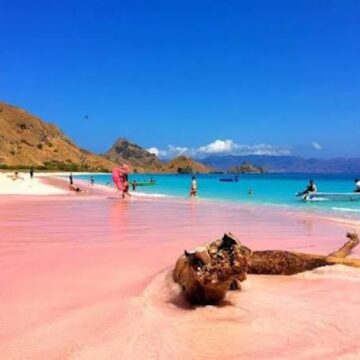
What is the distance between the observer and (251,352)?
505cm

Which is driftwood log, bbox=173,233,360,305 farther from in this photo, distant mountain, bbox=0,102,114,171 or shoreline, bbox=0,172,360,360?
distant mountain, bbox=0,102,114,171

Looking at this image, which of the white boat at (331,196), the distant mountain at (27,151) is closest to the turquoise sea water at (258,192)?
the white boat at (331,196)

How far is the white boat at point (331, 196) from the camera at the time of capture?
1433 inches

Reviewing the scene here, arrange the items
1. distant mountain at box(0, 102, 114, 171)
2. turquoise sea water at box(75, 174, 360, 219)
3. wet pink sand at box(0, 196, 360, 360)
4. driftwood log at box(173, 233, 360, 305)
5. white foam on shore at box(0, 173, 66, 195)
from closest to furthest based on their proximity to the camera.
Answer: wet pink sand at box(0, 196, 360, 360)
driftwood log at box(173, 233, 360, 305)
turquoise sea water at box(75, 174, 360, 219)
white foam on shore at box(0, 173, 66, 195)
distant mountain at box(0, 102, 114, 171)

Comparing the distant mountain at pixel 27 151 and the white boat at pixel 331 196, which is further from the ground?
the distant mountain at pixel 27 151

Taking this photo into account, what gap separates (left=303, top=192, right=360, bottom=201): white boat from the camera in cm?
3640

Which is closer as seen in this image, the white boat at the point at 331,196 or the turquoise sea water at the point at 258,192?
the turquoise sea water at the point at 258,192

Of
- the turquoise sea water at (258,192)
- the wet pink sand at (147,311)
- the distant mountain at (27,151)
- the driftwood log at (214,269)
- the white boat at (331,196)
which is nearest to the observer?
the wet pink sand at (147,311)

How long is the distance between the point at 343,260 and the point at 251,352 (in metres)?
4.13

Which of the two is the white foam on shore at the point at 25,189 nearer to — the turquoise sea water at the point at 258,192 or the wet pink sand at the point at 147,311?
the turquoise sea water at the point at 258,192

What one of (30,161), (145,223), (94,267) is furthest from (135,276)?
(30,161)

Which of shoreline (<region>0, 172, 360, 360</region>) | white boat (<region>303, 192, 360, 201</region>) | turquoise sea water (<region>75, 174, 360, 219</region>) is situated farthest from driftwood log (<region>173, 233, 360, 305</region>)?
white boat (<region>303, 192, 360, 201</region>)

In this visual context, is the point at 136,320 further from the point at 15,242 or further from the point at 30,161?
the point at 30,161

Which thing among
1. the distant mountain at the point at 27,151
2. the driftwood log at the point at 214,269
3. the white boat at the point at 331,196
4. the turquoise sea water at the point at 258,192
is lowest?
the turquoise sea water at the point at 258,192
